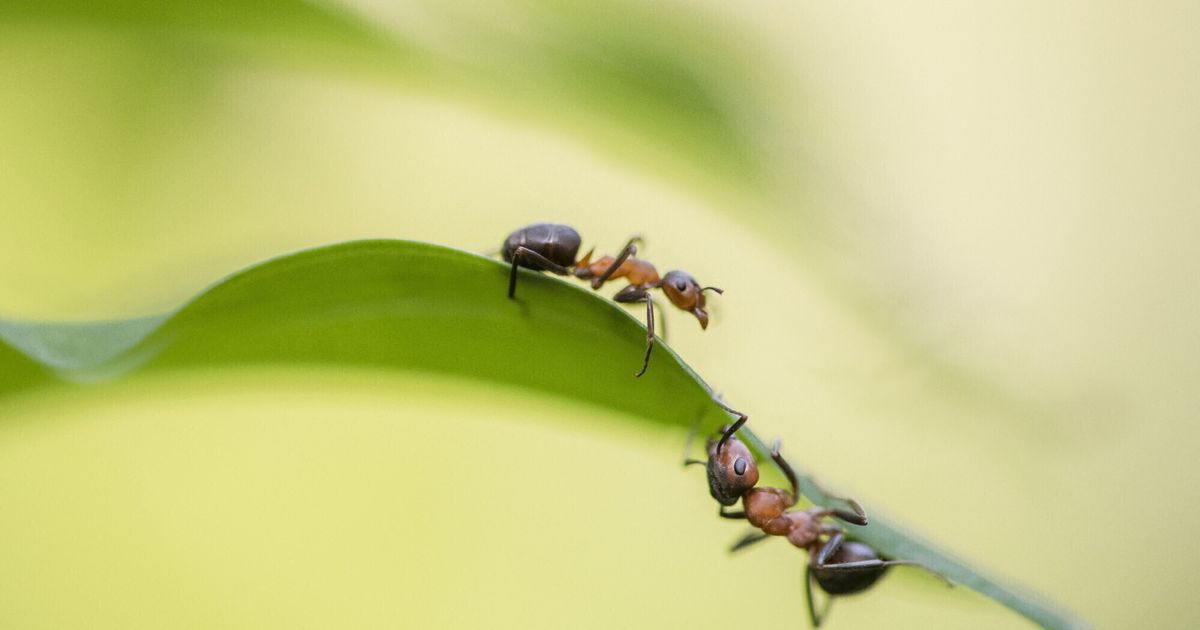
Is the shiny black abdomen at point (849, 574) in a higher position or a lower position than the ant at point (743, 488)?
lower

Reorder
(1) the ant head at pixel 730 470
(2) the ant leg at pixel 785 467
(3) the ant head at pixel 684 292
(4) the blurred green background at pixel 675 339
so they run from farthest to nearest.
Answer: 1. (4) the blurred green background at pixel 675 339
2. (3) the ant head at pixel 684 292
3. (1) the ant head at pixel 730 470
4. (2) the ant leg at pixel 785 467

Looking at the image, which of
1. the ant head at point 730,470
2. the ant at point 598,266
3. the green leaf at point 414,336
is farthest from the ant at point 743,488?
the green leaf at point 414,336

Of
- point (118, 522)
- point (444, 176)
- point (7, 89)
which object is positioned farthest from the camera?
point (444, 176)

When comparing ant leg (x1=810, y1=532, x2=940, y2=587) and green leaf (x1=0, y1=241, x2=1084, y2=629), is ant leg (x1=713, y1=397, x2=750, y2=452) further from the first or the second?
ant leg (x1=810, y1=532, x2=940, y2=587)

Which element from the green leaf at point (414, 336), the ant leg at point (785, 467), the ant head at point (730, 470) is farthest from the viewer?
the ant head at point (730, 470)

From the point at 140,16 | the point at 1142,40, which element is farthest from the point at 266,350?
the point at 1142,40

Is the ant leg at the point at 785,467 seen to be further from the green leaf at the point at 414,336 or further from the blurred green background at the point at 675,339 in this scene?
the green leaf at the point at 414,336

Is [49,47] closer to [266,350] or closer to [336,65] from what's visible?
[336,65]

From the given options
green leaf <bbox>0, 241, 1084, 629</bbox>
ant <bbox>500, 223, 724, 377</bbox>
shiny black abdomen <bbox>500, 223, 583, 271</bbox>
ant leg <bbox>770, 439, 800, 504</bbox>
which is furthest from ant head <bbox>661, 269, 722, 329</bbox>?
green leaf <bbox>0, 241, 1084, 629</bbox>
